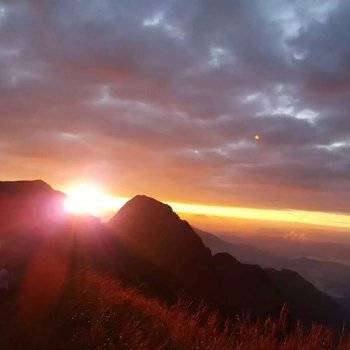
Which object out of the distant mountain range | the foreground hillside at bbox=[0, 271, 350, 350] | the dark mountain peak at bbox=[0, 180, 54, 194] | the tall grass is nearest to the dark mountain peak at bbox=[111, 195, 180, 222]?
the distant mountain range

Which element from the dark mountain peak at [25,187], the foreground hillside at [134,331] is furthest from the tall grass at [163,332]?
A: the dark mountain peak at [25,187]

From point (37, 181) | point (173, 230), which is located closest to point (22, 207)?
point (37, 181)

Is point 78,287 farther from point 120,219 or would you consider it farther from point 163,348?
point 120,219

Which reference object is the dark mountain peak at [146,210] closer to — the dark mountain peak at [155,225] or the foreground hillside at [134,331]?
the dark mountain peak at [155,225]

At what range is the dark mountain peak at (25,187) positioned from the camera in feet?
218

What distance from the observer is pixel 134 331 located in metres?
9.04

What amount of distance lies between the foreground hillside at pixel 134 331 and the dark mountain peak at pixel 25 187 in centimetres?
5698

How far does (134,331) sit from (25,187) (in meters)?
65.8

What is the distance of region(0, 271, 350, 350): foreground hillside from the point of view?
Result: 829 cm

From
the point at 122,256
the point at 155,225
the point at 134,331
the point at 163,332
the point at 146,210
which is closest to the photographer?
the point at 134,331

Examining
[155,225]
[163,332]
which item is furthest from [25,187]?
[163,332]

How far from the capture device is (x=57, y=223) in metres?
46.6

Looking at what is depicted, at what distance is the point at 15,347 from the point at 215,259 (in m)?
117

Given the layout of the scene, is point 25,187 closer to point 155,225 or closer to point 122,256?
point 122,256
